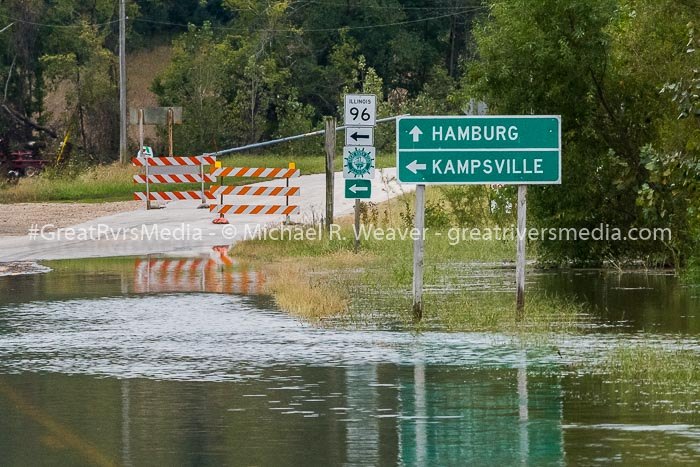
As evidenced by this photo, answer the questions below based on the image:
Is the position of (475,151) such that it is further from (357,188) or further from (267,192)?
(267,192)

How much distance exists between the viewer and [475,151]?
631 inches

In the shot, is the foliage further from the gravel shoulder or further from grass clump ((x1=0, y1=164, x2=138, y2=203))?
grass clump ((x1=0, y1=164, x2=138, y2=203))

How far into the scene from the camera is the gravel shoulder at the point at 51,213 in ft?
→ 111

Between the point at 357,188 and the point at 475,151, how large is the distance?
852 centimetres

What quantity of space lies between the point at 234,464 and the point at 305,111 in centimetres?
6060

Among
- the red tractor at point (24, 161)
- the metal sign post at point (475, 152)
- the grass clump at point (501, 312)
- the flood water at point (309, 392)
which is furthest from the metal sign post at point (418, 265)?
the red tractor at point (24, 161)

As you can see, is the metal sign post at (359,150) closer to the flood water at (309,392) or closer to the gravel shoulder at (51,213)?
the flood water at (309,392)

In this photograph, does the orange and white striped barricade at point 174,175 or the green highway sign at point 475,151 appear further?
the orange and white striped barricade at point 174,175

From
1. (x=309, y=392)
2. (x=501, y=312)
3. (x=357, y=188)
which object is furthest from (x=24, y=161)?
(x=309, y=392)

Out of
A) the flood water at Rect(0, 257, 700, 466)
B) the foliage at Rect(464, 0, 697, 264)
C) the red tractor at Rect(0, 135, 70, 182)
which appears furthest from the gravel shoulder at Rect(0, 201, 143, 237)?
the flood water at Rect(0, 257, 700, 466)

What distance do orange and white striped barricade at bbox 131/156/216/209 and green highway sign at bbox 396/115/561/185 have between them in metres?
18.8

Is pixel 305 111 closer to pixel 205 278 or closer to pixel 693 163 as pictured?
pixel 205 278

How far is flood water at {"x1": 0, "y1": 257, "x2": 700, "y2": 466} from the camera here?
30.6 feet

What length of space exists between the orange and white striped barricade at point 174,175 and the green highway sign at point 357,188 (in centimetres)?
1043
